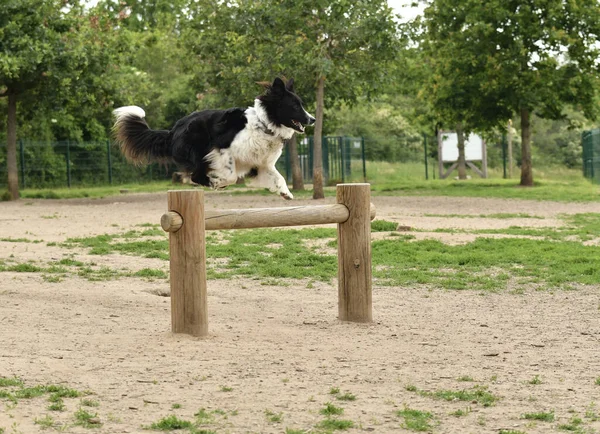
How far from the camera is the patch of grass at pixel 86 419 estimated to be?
17.6ft

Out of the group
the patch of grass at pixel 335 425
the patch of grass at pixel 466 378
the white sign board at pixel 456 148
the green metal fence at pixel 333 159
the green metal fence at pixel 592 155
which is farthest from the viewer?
the white sign board at pixel 456 148

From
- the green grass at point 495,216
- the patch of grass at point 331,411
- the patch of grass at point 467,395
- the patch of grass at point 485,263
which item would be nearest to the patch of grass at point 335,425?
the patch of grass at point 331,411

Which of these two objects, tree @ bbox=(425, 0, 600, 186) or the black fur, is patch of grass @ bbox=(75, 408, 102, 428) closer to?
the black fur

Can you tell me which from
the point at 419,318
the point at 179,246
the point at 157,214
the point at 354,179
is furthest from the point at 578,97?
the point at 179,246

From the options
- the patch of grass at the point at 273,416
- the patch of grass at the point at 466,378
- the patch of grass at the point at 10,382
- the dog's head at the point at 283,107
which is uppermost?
the dog's head at the point at 283,107

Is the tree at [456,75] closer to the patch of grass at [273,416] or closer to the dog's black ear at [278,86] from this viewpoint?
the dog's black ear at [278,86]

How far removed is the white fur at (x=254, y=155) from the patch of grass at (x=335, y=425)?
127 centimetres

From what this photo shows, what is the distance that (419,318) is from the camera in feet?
30.0

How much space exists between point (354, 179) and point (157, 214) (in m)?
17.8

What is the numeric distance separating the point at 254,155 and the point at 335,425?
155 cm

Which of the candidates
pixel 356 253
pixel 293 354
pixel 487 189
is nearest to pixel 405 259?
pixel 356 253

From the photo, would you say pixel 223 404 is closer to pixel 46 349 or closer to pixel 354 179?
pixel 46 349

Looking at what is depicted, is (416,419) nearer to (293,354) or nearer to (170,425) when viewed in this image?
(170,425)

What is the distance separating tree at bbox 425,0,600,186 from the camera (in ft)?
90.8
